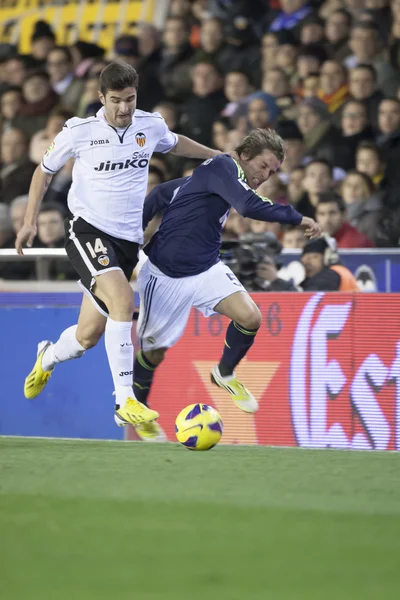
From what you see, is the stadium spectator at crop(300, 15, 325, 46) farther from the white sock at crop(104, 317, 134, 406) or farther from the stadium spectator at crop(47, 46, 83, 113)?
the white sock at crop(104, 317, 134, 406)

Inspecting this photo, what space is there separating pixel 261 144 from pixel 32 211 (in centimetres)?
139

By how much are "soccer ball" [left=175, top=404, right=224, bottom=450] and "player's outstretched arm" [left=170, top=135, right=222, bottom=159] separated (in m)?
1.66

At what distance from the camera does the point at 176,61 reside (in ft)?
42.3

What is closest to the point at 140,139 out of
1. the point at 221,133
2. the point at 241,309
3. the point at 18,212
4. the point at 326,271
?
the point at 241,309

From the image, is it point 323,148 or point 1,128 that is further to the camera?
point 1,128

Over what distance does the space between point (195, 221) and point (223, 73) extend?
19.1 ft

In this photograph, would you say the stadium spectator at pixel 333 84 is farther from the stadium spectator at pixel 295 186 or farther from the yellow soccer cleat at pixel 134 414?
the yellow soccer cleat at pixel 134 414

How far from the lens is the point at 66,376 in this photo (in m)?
9.23

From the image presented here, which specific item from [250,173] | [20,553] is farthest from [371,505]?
[250,173]

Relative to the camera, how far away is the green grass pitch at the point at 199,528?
3.38 metres

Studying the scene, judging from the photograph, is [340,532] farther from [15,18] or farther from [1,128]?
[15,18]

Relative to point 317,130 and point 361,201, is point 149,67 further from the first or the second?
point 361,201

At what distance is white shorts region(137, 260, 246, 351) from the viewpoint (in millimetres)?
6926

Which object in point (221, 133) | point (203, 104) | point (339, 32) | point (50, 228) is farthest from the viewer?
point (203, 104)
